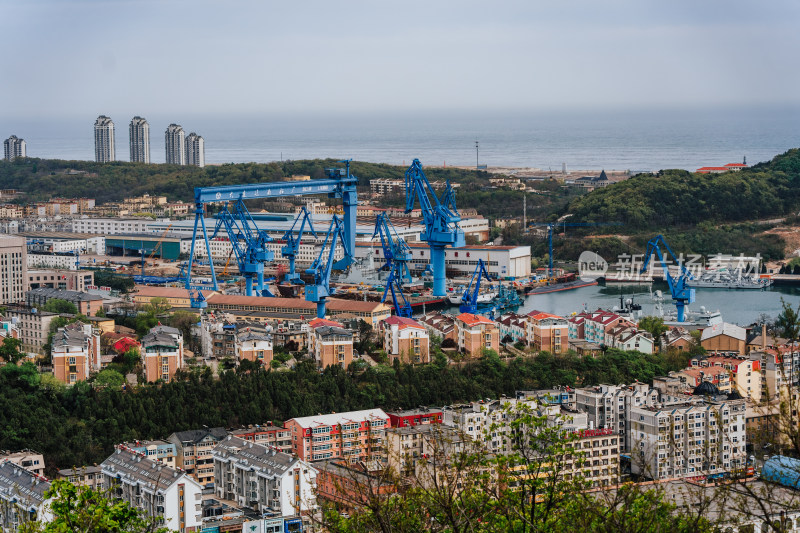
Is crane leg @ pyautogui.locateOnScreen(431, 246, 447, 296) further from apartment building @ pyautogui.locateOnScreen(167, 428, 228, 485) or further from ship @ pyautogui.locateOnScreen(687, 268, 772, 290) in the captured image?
apartment building @ pyautogui.locateOnScreen(167, 428, 228, 485)

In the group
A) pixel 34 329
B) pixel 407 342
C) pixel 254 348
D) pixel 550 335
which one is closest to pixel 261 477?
pixel 254 348

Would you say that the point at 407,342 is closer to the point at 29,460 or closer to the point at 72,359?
the point at 72,359

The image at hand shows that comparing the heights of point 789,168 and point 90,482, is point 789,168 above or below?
above

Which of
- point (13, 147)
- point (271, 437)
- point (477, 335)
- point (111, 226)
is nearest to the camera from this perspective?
point (271, 437)

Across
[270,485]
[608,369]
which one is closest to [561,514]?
[270,485]

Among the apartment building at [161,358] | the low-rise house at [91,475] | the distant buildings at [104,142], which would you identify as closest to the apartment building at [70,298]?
the apartment building at [161,358]

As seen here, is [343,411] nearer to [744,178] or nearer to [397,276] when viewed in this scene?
[397,276]
